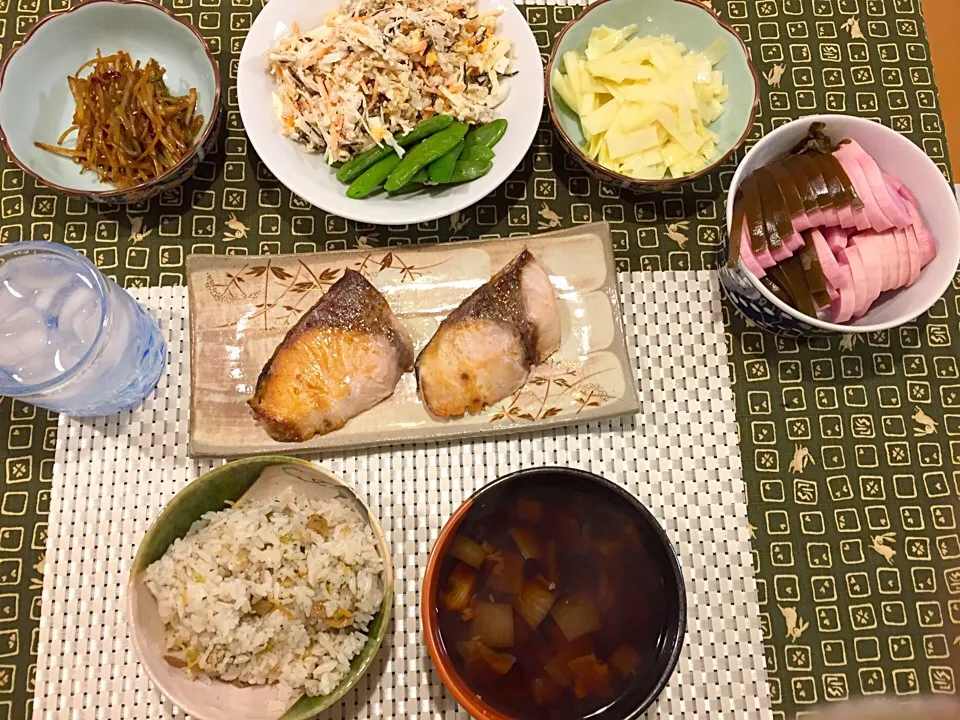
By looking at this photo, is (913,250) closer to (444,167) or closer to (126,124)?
(444,167)

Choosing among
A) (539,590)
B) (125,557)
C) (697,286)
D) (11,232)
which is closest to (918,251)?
(697,286)

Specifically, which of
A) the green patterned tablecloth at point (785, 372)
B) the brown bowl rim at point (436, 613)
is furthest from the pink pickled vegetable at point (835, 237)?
the brown bowl rim at point (436, 613)

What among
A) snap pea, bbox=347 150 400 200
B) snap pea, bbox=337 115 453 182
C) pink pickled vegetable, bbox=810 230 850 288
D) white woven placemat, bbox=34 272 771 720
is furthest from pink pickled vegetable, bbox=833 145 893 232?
snap pea, bbox=347 150 400 200

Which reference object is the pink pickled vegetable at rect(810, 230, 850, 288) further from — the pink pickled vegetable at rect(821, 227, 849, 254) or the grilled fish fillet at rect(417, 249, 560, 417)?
the grilled fish fillet at rect(417, 249, 560, 417)

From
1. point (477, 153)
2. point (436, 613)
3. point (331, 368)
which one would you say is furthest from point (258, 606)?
point (477, 153)

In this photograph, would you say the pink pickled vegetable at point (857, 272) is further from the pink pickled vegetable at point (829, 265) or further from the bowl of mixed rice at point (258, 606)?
the bowl of mixed rice at point (258, 606)
